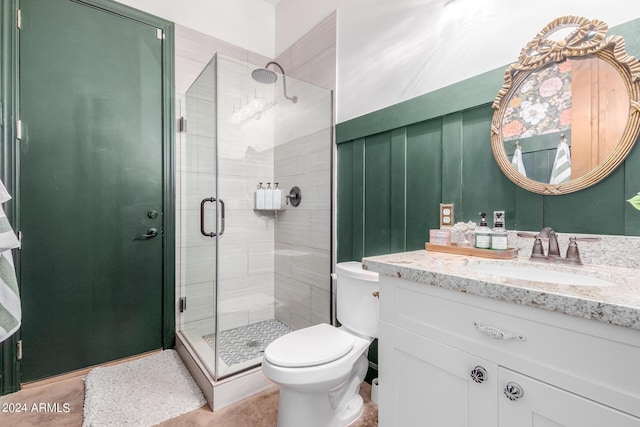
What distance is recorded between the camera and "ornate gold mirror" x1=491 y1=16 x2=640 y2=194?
978 millimetres

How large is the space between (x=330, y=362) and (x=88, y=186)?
6.23 ft

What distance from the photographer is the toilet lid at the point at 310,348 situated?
1.27 meters

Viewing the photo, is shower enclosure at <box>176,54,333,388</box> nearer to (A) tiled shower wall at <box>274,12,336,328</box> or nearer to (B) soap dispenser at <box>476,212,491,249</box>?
(A) tiled shower wall at <box>274,12,336,328</box>

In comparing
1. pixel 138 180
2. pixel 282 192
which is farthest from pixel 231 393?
pixel 138 180

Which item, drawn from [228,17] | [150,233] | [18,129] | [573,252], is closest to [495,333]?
[573,252]

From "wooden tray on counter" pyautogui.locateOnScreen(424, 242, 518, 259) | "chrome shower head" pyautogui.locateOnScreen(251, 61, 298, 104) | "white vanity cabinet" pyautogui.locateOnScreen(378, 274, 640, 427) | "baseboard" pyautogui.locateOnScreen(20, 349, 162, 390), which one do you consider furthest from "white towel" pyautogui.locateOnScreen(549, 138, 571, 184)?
"baseboard" pyautogui.locateOnScreen(20, 349, 162, 390)

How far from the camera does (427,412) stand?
919mm

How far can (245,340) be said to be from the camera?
2.07m

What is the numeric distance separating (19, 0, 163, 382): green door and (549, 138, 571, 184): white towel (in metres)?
2.33

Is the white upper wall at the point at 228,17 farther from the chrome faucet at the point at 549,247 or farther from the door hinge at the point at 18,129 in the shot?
the chrome faucet at the point at 549,247

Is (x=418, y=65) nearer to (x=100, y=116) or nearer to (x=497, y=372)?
(x=497, y=372)

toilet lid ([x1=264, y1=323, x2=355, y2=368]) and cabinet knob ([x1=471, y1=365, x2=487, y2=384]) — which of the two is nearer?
cabinet knob ([x1=471, y1=365, x2=487, y2=384])

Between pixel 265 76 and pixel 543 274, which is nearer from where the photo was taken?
pixel 543 274

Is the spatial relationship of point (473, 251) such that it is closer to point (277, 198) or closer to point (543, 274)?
point (543, 274)
